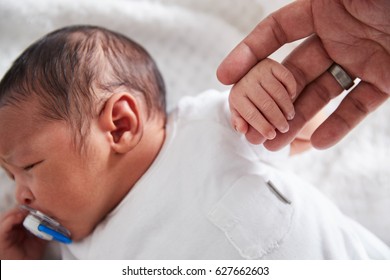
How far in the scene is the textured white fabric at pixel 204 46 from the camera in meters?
1.28

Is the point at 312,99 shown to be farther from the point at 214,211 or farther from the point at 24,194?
the point at 24,194

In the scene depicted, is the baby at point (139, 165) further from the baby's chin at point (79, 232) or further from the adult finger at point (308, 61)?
the adult finger at point (308, 61)

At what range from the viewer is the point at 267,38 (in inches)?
37.2

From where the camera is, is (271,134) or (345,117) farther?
(345,117)

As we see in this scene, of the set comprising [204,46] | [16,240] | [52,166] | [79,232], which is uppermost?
[204,46]

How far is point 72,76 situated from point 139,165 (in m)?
0.25

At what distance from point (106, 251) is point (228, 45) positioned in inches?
28.9

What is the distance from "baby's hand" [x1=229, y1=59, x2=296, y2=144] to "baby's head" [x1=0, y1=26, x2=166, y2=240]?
26cm

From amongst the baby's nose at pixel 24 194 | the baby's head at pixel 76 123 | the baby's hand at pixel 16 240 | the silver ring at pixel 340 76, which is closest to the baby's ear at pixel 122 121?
the baby's head at pixel 76 123

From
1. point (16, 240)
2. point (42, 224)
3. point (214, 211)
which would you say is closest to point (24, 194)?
point (42, 224)

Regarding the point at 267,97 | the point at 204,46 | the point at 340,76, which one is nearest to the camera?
the point at 267,97

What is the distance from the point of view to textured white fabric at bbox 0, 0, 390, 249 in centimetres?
128

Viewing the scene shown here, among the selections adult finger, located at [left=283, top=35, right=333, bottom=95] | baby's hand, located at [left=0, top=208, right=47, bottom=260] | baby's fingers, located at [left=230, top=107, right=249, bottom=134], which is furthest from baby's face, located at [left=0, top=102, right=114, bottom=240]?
adult finger, located at [left=283, top=35, right=333, bottom=95]

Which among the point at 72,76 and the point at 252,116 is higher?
the point at 252,116
